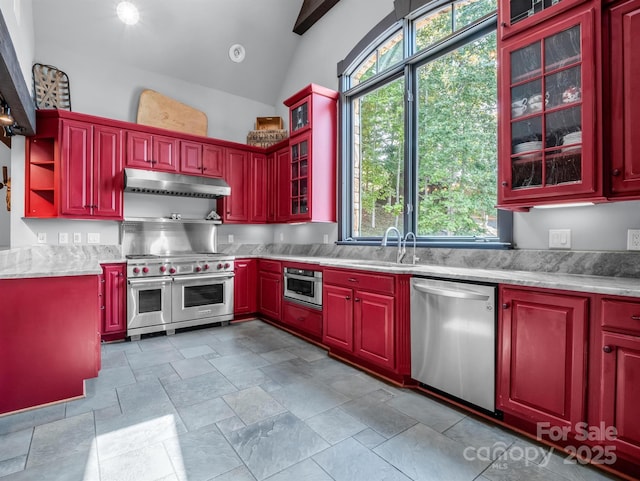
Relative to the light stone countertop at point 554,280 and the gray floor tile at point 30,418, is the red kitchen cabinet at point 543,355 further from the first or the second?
the gray floor tile at point 30,418

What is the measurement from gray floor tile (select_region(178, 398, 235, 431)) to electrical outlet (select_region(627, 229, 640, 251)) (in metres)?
2.63

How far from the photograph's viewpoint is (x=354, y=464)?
1.69 m

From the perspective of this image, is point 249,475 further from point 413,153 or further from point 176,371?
point 413,153

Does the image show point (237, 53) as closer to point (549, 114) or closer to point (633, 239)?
point (549, 114)

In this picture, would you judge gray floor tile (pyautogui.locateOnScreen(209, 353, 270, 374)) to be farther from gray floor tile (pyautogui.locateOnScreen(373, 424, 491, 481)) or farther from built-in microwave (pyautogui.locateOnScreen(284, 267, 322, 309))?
gray floor tile (pyautogui.locateOnScreen(373, 424, 491, 481))

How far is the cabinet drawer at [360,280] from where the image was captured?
2.67 m

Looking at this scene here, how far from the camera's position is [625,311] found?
1.55m

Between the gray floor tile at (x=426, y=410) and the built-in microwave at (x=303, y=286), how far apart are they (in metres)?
1.36

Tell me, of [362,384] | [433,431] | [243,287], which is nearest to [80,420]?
[362,384]

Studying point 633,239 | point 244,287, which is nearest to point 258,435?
point 633,239

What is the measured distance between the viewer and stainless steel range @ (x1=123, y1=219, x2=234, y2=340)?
3.79 metres

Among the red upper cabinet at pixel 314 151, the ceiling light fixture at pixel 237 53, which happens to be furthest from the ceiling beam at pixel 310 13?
the red upper cabinet at pixel 314 151

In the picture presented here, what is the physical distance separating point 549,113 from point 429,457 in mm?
2064

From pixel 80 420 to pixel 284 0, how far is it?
5.23 m
